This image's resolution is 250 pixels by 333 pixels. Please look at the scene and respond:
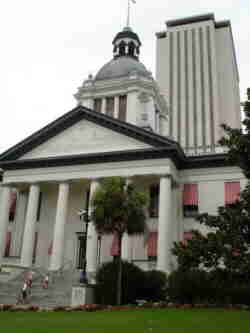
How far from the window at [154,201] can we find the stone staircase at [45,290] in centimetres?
776

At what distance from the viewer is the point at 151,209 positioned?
33094mm

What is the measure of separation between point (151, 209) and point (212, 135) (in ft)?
207

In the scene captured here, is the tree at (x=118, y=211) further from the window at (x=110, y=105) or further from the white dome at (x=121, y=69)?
the white dome at (x=121, y=69)

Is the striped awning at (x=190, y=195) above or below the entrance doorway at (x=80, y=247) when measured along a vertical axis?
above

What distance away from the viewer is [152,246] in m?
31.3

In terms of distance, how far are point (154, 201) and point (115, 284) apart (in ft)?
39.7

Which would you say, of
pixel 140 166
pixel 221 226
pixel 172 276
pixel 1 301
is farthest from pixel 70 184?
pixel 221 226

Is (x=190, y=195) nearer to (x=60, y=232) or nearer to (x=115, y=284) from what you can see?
(x=60, y=232)

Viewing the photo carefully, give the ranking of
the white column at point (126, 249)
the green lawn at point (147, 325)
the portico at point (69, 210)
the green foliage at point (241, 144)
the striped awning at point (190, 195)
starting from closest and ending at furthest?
1. the green lawn at point (147, 325)
2. the green foliage at point (241, 144)
3. the white column at point (126, 249)
4. the portico at point (69, 210)
5. the striped awning at point (190, 195)

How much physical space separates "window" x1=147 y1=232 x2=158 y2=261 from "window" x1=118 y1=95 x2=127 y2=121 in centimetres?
1520

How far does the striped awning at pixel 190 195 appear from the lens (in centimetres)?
3184

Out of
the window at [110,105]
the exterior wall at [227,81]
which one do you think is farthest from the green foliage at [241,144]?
the exterior wall at [227,81]

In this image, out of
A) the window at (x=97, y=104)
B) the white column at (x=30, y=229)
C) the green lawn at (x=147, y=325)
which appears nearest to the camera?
the green lawn at (x=147, y=325)

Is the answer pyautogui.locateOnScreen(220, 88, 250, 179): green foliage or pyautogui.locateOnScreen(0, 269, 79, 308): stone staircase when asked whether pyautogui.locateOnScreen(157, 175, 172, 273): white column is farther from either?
pyautogui.locateOnScreen(220, 88, 250, 179): green foliage
